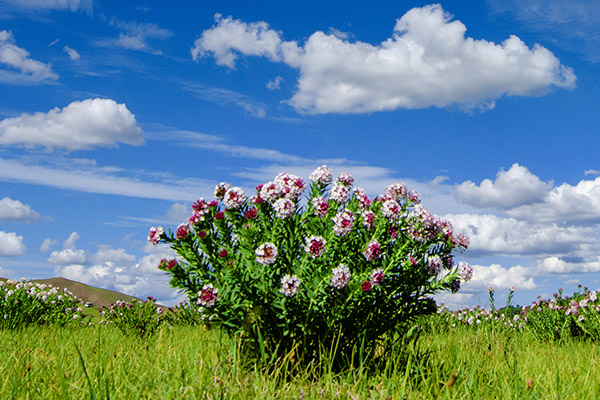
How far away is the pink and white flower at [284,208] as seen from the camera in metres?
5.19

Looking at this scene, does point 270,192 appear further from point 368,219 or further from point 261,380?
point 261,380

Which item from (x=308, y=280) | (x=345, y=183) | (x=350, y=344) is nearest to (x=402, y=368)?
(x=350, y=344)

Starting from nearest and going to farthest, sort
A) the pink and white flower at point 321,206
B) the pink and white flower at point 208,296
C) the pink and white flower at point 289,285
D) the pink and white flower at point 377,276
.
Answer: the pink and white flower at point 289,285 → the pink and white flower at point 377,276 → the pink and white flower at point 208,296 → the pink and white flower at point 321,206

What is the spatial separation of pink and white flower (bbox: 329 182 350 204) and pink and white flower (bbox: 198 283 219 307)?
1569 millimetres

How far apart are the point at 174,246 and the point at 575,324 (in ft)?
31.7

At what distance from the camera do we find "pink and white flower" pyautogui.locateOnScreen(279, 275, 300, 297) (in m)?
4.84

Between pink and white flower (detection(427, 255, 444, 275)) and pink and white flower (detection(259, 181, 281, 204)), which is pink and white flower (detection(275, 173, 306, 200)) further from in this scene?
pink and white flower (detection(427, 255, 444, 275))

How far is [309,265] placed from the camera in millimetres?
5234

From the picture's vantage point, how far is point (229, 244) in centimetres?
554

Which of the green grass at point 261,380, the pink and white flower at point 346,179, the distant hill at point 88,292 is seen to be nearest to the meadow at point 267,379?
the green grass at point 261,380

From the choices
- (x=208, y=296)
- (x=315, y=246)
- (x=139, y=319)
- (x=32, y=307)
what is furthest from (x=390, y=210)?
(x=32, y=307)

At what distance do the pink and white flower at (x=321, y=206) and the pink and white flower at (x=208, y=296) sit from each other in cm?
131

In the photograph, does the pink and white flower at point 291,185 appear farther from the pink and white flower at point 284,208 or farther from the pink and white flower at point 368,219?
the pink and white flower at point 368,219

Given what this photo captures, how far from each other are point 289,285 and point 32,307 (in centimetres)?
994
